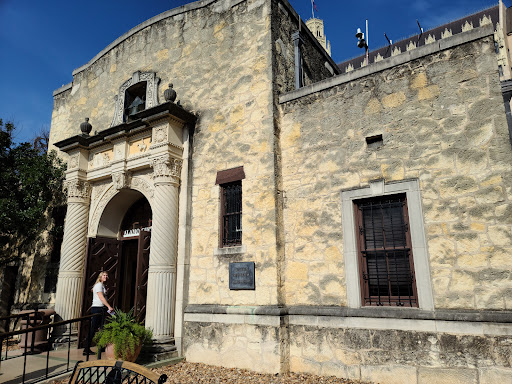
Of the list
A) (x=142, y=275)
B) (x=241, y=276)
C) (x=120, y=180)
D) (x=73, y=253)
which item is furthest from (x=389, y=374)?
(x=73, y=253)

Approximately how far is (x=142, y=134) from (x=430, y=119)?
241 inches

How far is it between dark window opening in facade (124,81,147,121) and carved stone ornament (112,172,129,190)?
5.76 ft

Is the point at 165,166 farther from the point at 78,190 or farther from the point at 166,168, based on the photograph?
the point at 78,190

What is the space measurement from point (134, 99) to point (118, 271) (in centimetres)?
448

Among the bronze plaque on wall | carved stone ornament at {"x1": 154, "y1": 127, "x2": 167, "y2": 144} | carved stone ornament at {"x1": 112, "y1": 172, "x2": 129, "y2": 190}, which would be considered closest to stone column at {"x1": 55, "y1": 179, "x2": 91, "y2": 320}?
carved stone ornament at {"x1": 112, "y1": 172, "x2": 129, "y2": 190}

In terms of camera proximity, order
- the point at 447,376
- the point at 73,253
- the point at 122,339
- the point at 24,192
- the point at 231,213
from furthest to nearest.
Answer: the point at 24,192
the point at 73,253
the point at 231,213
the point at 122,339
the point at 447,376

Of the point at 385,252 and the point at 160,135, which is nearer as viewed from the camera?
the point at 385,252

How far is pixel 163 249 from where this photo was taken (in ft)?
25.3

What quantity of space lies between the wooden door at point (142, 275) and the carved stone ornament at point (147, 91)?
3.20m

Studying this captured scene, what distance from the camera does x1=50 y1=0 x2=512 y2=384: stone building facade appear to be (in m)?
5.41

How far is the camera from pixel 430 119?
19.7 feet

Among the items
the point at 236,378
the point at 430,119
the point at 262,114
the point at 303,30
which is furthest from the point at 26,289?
the point at 430,119

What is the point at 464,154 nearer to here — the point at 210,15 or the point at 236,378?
the point at 236,378

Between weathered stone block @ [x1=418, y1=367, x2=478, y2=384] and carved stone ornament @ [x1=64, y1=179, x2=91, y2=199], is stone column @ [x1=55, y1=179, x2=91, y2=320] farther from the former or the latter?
weathered stone block @ [x1=418, y1=367, x2=478, y2=384]
